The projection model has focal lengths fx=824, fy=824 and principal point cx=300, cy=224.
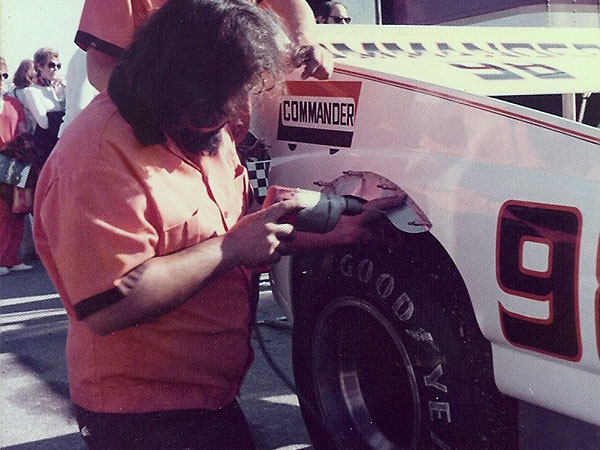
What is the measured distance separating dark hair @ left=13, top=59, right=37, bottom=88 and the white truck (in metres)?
4.26

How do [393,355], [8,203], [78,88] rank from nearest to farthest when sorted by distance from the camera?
1. [393,355]
2. [78,88]
3. [8,203]

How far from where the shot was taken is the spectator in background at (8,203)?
5.73 m

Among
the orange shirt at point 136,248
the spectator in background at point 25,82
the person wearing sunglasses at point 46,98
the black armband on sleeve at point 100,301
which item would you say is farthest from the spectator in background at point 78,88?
the spectator in background at point 25,82

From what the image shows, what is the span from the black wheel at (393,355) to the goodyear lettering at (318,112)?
1.19ft

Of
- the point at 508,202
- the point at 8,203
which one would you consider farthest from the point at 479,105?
the point at 8,203

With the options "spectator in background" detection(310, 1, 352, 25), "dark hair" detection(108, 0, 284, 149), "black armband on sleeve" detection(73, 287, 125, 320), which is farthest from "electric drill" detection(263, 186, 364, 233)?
"spectator in background" detection(310, 1, 352, 25)

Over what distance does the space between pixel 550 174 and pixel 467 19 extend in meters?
2.26

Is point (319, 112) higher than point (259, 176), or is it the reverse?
point (319, 112)

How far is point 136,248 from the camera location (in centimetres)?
145

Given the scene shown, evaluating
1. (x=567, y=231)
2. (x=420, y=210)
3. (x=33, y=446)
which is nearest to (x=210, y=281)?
(x=420, y=210)

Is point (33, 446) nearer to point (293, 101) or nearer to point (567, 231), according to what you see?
point (293, 101)

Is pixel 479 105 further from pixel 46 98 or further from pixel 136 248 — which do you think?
pixel 46 98

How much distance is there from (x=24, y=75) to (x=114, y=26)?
4.23 meters

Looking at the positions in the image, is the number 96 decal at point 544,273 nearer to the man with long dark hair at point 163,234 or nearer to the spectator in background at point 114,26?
the man with long dark hair at point 163,234
